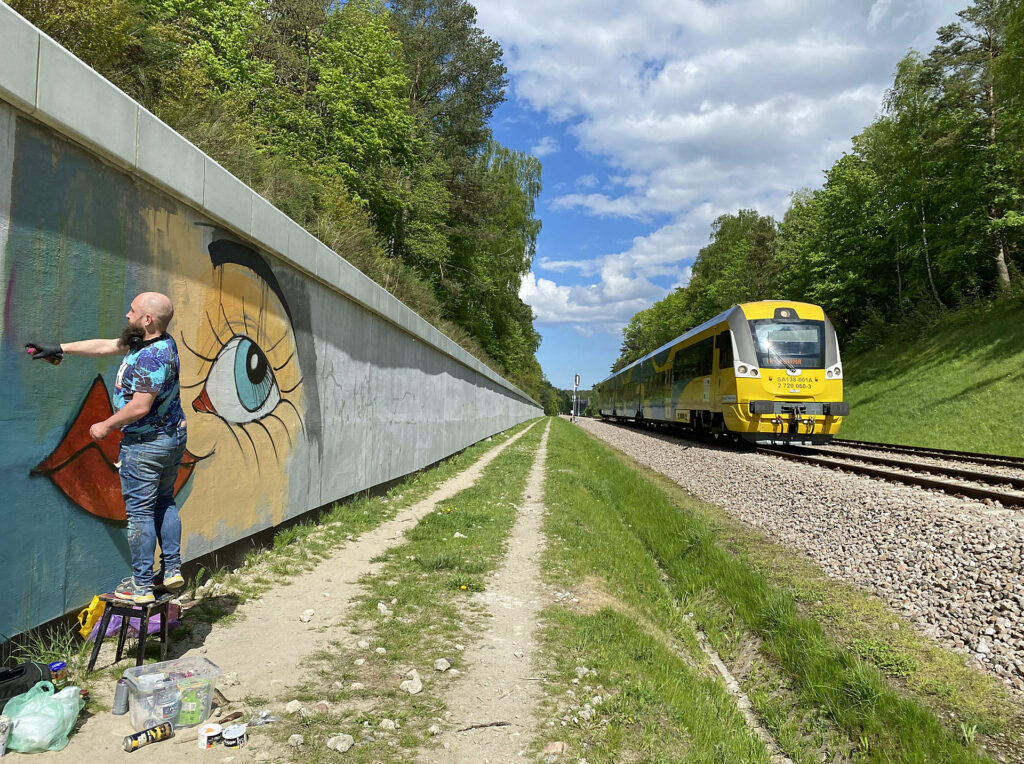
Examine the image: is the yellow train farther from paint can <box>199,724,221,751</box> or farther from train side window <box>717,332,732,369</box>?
paint can <box>199,724,221,751</box>

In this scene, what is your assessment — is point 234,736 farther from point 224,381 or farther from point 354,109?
point 354,109

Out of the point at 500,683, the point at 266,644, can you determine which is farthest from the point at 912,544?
the point at 266,644

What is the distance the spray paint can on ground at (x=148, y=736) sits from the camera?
2377 mm

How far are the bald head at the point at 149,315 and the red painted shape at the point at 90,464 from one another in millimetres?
752

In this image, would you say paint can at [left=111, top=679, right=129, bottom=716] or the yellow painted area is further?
the yellow painted area

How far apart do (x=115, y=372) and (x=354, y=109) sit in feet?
73.9

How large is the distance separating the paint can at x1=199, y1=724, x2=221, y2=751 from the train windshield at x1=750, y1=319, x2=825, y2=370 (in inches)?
560

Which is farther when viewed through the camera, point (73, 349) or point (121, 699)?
point (73, 349)

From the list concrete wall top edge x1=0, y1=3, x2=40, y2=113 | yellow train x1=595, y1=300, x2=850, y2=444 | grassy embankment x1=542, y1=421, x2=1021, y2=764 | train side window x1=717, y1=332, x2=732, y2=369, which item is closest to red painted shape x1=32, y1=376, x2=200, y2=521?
concrete wall top edge x1=0, y1=3, x2=40, y2=113

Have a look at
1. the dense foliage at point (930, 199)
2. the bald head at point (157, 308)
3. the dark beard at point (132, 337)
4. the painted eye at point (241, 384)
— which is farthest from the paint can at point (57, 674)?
the dense foliage at point (930, 199)

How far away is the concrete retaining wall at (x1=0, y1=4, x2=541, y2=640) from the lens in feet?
9.77

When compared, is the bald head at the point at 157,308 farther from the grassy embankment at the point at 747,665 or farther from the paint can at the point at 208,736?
the grassy embankment at the point at 747,665

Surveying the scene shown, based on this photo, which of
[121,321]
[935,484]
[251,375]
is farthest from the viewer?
[935,484]

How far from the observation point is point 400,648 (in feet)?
11.7
